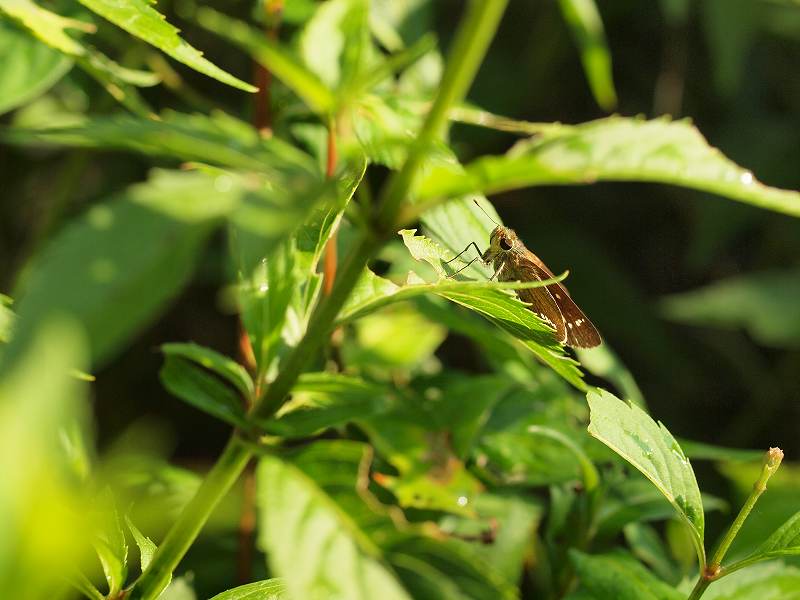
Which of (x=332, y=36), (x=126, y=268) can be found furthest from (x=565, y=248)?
(x=126, y=268)

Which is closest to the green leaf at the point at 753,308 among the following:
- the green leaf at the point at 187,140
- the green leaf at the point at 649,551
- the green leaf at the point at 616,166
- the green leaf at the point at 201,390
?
the green leaf at the point at 649,551

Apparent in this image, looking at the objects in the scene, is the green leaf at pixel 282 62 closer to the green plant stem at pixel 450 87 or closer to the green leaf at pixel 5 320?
the green plant stem at pixel 450 87

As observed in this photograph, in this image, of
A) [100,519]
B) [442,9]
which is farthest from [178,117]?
[442,9]

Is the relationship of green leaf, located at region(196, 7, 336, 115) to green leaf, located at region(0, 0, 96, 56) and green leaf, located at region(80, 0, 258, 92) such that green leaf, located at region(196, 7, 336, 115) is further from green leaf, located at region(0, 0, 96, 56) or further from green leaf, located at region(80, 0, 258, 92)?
green leaf, located at region(0, 0, 96, 56)

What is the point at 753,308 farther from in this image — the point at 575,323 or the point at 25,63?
the point at 25,63

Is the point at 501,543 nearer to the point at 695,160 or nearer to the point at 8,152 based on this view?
the point at 695,160

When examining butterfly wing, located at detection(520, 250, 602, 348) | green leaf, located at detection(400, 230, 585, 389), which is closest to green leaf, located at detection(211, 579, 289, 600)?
green leaf, located at detection(400, 230, 585, 389)

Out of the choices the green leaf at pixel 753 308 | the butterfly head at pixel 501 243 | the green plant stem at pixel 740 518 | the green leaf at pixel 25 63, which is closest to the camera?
the green plant stem at pixel 740 518
